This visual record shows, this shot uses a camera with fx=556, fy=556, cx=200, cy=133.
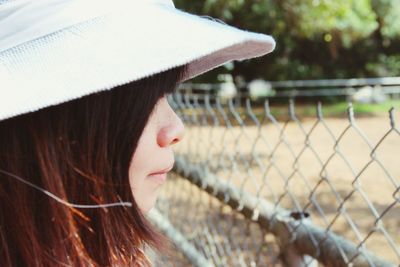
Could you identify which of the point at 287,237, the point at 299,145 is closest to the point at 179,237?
the point at 287,237

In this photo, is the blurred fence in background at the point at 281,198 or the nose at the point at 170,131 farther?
the blurred fence in background at the point at 281,198

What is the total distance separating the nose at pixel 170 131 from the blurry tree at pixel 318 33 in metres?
10.4

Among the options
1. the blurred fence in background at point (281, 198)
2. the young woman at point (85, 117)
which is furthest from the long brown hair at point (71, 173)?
the blurred fence in background at point (281, 198)

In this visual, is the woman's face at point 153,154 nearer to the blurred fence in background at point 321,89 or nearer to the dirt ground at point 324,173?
the dirt ground at point 324,173

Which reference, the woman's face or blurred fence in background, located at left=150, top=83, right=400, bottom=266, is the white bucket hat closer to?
the woman's face

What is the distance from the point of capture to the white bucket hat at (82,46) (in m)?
0.68

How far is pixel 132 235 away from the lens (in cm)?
83

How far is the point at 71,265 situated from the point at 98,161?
0.15 meters

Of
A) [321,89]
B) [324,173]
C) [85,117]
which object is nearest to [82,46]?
A: [85,117]

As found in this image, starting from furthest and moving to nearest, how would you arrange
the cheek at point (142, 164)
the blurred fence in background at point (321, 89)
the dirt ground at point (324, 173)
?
1. the blurred fence in background at point (321, 89)
2. the dirt ground at point (324, 173)
3. the cheek at point (142, 164)

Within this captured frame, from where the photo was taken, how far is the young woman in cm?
70

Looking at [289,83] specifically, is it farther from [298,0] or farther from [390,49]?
[390,49]

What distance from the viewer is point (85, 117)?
0.75 metres

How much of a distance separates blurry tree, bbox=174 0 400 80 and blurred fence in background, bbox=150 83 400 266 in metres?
2.30
